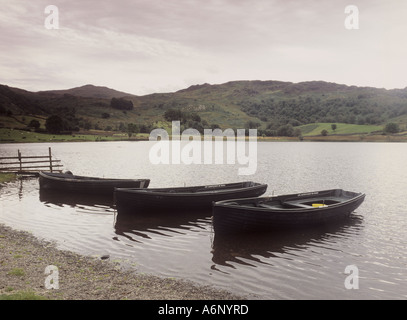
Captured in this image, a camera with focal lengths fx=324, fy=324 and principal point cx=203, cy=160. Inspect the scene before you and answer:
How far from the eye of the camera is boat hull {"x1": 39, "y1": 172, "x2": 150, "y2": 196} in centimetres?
3178

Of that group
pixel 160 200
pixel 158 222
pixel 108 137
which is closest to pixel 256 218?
pixel 158 222

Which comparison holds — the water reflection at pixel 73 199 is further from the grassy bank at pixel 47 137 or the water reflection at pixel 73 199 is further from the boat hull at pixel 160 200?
the grassy bank at pixel 47 137

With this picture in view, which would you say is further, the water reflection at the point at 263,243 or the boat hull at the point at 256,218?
the boat hull at the point at 256,218

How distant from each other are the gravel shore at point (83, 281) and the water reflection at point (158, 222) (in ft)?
17.5

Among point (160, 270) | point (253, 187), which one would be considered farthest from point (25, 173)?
point (160, 270)

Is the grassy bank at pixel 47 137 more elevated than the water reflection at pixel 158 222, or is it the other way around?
the grassy bank at pixel 47 137

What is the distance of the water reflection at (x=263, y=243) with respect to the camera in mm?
17531

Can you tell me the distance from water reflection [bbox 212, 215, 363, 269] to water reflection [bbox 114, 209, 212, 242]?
3.71m

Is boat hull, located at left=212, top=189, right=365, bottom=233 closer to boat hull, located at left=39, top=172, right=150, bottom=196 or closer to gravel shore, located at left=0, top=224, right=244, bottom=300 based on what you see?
gravel shore, located at left=0, top=224, right=244, bottom=300

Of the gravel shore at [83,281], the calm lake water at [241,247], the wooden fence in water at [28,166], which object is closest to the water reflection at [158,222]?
the calm lake water at [241,247]

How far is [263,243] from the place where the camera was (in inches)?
781

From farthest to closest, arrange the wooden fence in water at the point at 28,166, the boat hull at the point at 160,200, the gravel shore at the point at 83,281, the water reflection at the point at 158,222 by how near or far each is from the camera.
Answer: the wooden fence in water at the point at 28,166 < the boat hull at the point at 160,200 < the water reflection at the point at 158,222 < the gravel shore at the point at 83,281

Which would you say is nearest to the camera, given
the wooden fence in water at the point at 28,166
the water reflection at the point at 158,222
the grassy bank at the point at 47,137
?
the water reflection at the point at 158,222
